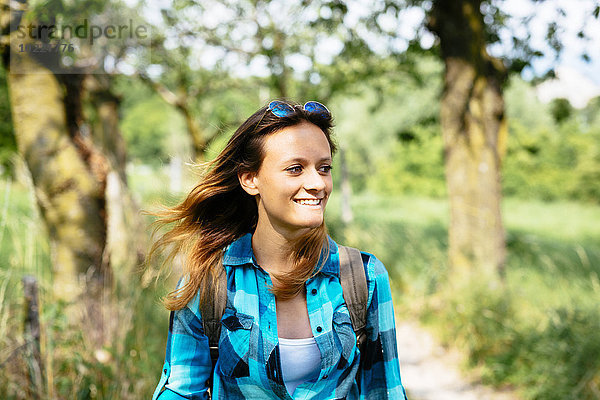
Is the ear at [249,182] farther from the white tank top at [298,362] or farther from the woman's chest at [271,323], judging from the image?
the white tank top at [298,362]

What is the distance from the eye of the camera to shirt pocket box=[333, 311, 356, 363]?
1771mm

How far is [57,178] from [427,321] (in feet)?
16.1

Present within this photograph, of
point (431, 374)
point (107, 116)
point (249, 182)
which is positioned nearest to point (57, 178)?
point (249, 182)

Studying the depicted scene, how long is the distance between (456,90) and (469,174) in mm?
1111

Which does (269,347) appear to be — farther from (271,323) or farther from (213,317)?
Answer: (213,317)

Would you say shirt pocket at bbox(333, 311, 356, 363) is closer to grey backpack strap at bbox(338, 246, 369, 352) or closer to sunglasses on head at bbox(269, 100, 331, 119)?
grey backpack strap at bbox(338, 246, 369, 352)

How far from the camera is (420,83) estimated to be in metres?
12.3

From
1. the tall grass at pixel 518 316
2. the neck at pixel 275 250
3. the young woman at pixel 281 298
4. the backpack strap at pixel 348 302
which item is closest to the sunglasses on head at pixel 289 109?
the young woman at pixel 281 298

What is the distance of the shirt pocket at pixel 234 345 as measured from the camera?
1.74 metres

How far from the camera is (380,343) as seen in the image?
1843 mm

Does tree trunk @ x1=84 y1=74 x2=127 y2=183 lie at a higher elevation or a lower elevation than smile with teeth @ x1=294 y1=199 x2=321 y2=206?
higher

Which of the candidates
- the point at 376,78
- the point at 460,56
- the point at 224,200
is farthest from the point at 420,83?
the point at 224,200

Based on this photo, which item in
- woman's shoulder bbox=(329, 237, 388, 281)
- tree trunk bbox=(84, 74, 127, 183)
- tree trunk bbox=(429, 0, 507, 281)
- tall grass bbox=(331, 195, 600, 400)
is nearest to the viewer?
woman's shoulder bbox=(329, 237, 388, 281)

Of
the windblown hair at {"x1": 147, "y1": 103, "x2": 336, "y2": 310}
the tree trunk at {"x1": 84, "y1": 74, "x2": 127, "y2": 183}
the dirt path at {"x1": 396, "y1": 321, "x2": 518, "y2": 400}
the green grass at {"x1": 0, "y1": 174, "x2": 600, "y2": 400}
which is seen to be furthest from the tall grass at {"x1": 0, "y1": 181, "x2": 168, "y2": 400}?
the tree trunk at {"x1": 84, "y1": 74, "x2": 127, "y2": 183}
